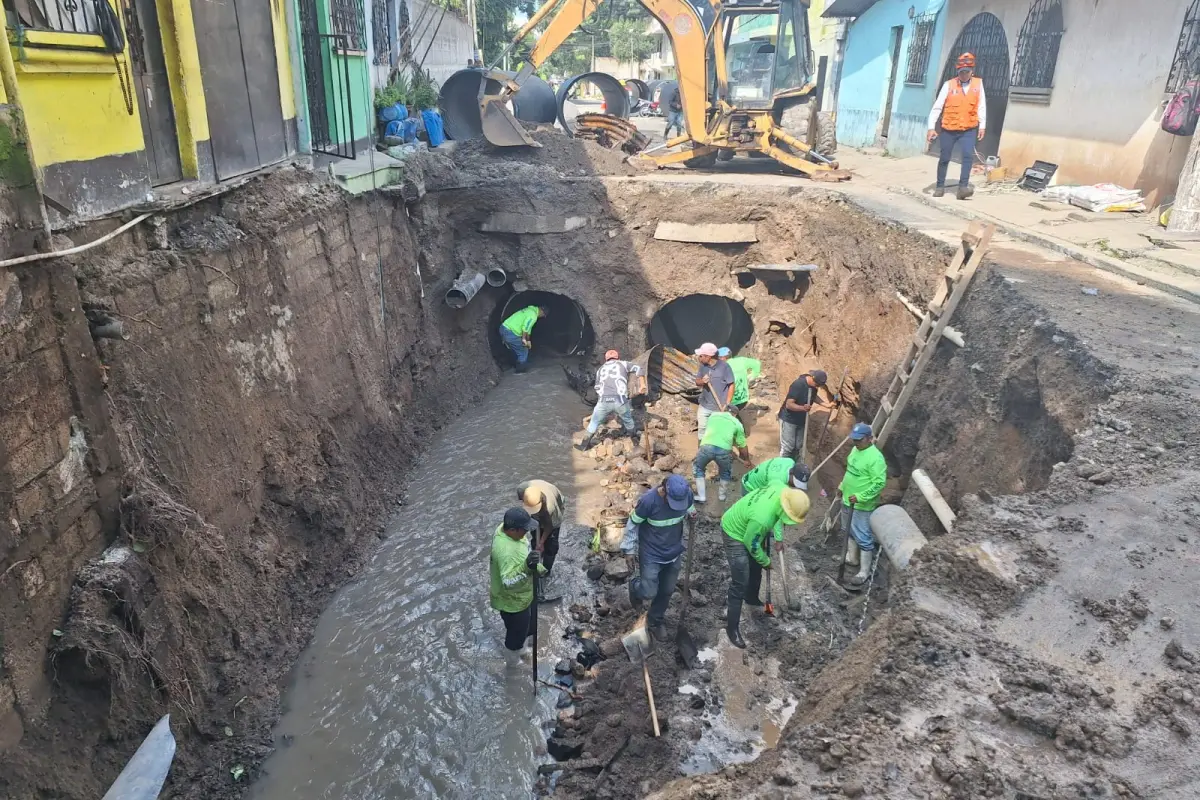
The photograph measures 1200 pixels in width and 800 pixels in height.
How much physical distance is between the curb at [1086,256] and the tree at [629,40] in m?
46.2

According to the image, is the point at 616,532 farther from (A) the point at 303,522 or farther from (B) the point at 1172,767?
(B) the point at 1172,767

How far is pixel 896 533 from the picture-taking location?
625 cm

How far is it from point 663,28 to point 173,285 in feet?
34.8

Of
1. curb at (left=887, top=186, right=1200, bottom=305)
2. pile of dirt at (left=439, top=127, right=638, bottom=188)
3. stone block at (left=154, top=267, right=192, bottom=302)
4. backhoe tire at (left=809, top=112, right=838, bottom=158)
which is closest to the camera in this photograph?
stone block at (left=154, top=267, right=192, bottom=302)

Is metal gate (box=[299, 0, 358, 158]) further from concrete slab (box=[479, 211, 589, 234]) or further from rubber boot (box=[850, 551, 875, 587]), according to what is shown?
rubber boot (box=[850, 551, 875, 587])

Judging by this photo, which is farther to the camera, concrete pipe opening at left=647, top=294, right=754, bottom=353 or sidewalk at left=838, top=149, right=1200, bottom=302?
concrete pipe opening at left=647, top=294, right=754, bottom=353

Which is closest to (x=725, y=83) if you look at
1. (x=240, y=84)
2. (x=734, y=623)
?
(x=240, y=84)

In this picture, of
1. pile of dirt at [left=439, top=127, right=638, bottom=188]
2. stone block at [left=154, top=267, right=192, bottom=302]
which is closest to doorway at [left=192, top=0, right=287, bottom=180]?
stone block at [left=154, top=267, right=192, bottom=302]

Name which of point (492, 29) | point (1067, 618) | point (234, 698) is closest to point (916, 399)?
point (1067, 618)

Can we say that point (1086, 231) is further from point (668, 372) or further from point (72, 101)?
point (72, 101)

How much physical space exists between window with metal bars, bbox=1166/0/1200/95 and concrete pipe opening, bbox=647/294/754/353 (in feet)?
23.8

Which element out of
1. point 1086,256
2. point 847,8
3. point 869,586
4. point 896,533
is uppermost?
point 847,8

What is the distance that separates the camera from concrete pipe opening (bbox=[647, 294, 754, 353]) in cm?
1495

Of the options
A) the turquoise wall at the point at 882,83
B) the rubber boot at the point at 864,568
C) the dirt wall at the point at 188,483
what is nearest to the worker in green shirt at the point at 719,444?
the rubber boot at the point at 864,568
